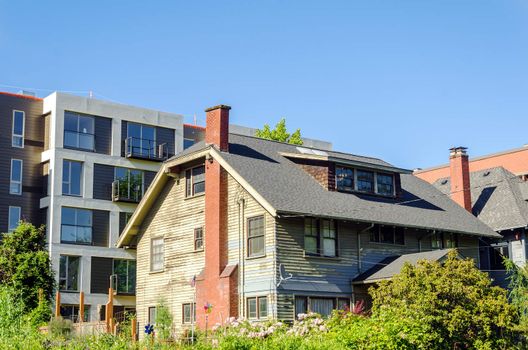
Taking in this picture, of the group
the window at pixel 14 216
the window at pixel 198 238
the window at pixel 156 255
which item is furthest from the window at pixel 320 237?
the window at pixel 14 216

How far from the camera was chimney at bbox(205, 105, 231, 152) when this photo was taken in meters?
35.4

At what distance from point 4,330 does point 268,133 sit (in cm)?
3435

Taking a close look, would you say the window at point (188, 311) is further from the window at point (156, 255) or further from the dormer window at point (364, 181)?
the dormer window at point (364, 181)

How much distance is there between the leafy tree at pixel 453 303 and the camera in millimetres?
29188

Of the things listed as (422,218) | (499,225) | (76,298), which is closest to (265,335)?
(422,218)

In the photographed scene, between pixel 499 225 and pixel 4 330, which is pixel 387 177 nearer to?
pixel 499 225

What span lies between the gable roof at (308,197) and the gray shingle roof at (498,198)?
1.37 m

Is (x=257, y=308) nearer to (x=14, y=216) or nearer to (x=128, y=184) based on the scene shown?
(x=128, y=184)

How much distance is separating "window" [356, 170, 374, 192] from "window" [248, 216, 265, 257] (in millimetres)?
6258

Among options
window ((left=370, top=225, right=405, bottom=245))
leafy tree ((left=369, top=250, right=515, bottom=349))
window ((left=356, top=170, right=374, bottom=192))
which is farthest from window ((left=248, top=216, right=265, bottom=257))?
window ((left=356, top=170, right=374, bottom=192))

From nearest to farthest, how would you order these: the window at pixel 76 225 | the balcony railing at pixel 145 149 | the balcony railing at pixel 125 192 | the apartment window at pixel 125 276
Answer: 1. the window at pixel 76 225
2. the apartment window at pixel 125 276
3. the balcony railing at pixel 125 192
4. the balcony railing at pixel 145 149

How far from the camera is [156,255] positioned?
3894cm

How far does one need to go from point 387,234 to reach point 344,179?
3164 mm

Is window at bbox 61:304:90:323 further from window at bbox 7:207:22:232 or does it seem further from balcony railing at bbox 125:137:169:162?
balcony railing at bbox 125:137:169:162
